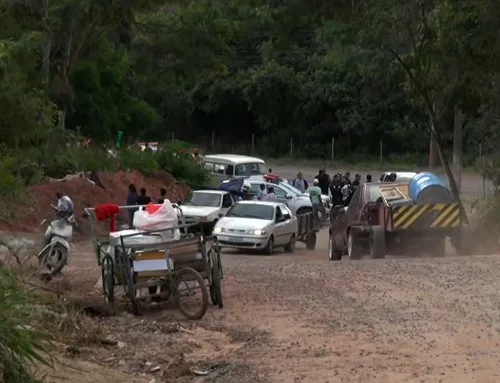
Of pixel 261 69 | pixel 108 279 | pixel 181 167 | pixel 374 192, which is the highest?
pixel 261 69

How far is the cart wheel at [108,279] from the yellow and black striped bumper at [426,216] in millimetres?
10025

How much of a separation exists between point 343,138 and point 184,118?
10.7 m

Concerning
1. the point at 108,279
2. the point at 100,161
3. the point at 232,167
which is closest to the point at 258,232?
the point at 100,161

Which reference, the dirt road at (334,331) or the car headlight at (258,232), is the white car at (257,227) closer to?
the car headlight at (258,232)

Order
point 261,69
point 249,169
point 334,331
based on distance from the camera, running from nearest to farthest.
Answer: point 334,331, point 249,169, point 261,69

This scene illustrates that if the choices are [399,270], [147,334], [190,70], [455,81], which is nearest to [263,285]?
[399,270]

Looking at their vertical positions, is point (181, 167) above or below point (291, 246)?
above

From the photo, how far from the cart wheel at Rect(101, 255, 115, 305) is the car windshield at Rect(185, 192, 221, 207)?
17.5 meters

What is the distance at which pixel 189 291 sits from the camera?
15047mm

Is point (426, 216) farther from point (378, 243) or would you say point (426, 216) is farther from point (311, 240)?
point (311, 240)

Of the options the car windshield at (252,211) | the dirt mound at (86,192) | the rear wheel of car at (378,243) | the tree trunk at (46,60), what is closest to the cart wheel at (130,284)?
the dirt mound at (86,192)

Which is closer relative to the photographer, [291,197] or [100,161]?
[291,197]

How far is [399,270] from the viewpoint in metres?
18.5

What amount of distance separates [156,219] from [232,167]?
3063 centimetres
